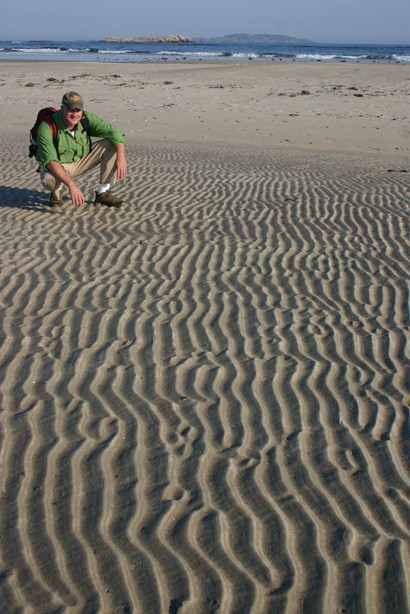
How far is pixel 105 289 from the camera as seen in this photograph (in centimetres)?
489

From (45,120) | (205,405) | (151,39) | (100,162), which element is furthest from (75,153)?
(151,39)

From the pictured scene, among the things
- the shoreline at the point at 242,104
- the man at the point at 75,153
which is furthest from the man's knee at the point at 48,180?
the shoreline at the point at 242,104

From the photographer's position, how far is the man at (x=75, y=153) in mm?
Result: 6203

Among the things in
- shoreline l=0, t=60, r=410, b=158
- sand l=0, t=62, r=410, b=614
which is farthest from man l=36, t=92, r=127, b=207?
shoreline l=0, t=60, r=410, b=158

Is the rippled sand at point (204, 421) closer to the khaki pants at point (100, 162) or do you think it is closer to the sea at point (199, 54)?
the khaki pants at point (100, 162)

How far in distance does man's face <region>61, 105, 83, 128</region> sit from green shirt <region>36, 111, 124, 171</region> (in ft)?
0.40

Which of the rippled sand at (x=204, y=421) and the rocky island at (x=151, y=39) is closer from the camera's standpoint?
the rippled sand at (x=204, y=421)

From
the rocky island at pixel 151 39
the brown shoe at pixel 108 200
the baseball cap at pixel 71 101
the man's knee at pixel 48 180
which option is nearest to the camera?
the baseball cap at pixel 71 101

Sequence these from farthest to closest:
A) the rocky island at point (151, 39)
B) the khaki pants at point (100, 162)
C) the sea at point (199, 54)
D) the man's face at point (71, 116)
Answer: the rocky island at point (151, 39)
the sea at point (199, 54)
the khaki pants at point (100, 162)
the man's face at point (71, 116)

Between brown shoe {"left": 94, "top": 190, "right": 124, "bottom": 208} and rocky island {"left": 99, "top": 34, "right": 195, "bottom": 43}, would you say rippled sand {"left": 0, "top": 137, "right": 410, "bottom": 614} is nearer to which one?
brown shoe {"left": 94, "top": 190, "right": 124, "bottom": 208}

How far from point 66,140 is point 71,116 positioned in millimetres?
499

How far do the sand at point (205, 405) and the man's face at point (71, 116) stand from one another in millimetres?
1164

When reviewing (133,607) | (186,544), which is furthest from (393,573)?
(133,607)

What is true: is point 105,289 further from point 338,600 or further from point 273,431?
point 338,600
